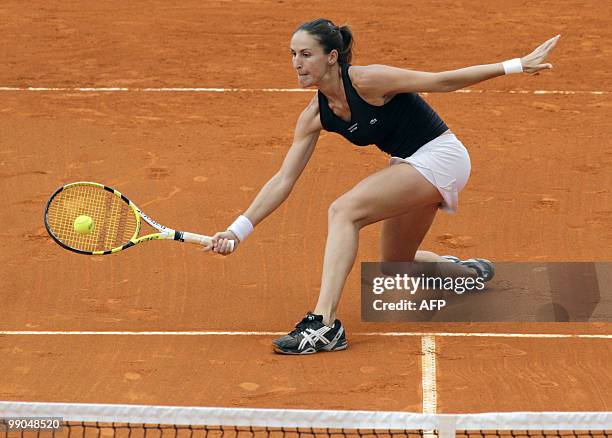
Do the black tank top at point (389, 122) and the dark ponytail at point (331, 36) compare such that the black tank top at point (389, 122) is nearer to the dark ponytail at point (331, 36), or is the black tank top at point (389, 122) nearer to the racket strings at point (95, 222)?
the dark ponytail at point (331, 36)

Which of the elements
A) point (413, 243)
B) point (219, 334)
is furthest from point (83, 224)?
point (413, 243)

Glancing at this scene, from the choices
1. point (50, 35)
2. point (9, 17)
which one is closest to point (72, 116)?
point (50, 35)

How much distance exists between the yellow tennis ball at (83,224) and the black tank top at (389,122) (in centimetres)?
145

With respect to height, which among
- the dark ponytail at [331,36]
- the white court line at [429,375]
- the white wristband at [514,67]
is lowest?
the white court line at [429,375]

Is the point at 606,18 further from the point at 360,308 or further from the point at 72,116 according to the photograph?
the point at 360,308

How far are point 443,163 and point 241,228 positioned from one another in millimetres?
1212

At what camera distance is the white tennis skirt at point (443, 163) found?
24.3ft

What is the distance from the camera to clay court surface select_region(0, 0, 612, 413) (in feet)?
23.0

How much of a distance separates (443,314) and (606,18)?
7963 mm

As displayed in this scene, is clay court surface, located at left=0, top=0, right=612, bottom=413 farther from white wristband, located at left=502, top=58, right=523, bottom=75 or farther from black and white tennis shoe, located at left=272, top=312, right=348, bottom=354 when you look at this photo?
white wristband, located at left=502, top=58, right=523, bottom=75

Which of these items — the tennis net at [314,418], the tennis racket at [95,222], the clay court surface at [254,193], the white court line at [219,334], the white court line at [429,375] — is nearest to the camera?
the tennis net at [314,418]

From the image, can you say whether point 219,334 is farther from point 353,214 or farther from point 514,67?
point 514,67

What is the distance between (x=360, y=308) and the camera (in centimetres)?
807

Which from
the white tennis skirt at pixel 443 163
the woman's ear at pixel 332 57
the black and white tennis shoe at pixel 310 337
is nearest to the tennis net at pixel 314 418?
the black and white tennis shoe at pixel 310 337
